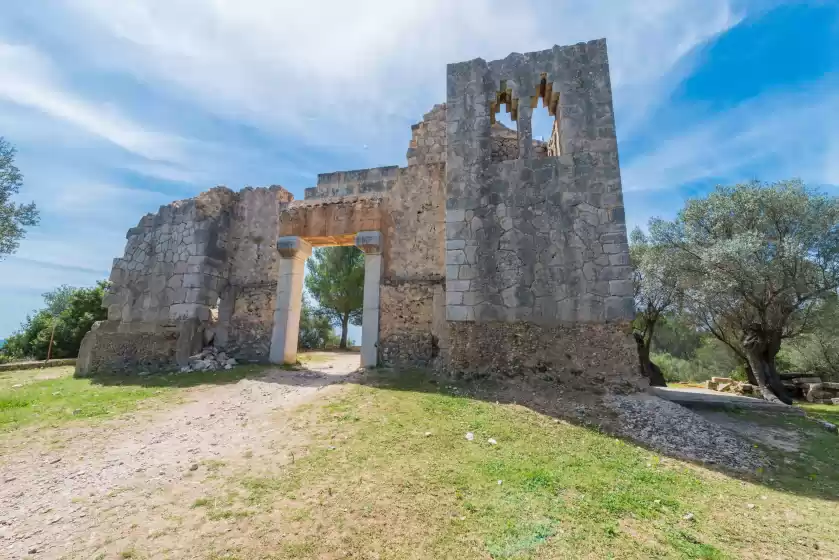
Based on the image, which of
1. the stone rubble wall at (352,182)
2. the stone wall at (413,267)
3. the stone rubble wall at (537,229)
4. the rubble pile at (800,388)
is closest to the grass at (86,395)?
the stone wall at (413,267)

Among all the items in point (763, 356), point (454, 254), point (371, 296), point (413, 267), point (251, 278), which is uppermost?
point (454, 254)

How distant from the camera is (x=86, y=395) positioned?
7777mm

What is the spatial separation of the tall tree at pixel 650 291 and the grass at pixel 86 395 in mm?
13901

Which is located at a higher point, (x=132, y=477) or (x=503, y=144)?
(x=503, y=144)

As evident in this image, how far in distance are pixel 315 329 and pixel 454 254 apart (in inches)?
702

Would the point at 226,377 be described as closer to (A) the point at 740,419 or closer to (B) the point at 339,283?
(A) the point at 740,419

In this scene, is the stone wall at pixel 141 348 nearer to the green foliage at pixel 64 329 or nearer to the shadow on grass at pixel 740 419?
the shadow on grass at pixel 740 419

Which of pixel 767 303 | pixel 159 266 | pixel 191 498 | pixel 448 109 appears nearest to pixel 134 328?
pixel 159 266

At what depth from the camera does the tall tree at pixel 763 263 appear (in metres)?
13.2

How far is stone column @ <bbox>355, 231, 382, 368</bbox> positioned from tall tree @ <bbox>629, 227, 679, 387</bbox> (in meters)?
9.87

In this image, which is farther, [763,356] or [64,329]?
[64,329]

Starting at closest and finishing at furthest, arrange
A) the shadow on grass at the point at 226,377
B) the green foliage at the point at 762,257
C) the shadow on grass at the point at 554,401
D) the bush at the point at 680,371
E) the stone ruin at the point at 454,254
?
the shadow on grass at the point at 554,401
the stone ruin at the point at 454,254
the shadow on grass at the point at 226,377
the green foliage at the point at 762,257
the bush at the point at 680,371

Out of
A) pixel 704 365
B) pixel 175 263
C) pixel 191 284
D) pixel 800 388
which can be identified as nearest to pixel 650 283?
pixel 800 388

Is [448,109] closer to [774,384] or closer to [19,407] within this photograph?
[19,407]
